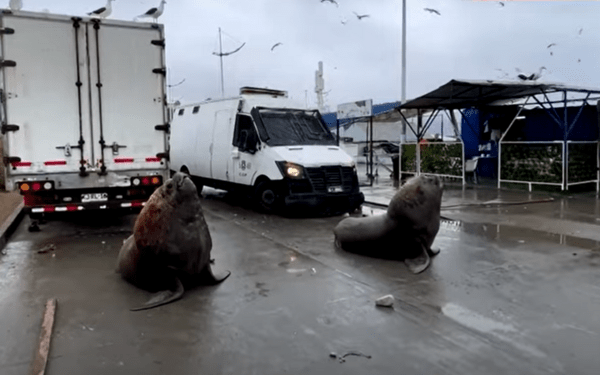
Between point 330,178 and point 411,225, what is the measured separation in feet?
14.7

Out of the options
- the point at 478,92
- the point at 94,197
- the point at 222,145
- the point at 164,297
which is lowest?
the point at 164,297

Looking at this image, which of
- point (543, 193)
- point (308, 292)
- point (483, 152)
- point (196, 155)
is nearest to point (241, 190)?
point (196, 155)

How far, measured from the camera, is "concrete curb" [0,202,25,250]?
8.88 metres

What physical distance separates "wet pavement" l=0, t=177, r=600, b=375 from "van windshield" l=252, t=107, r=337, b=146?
139 inches

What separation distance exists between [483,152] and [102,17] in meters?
15.0

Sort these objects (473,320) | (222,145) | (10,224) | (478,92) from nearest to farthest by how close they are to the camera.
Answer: (473,320)
(10,224)
(222,145)
(478,92)

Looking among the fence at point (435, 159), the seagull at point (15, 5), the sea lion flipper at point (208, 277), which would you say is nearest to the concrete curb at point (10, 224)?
the seagull at point (15, 5)

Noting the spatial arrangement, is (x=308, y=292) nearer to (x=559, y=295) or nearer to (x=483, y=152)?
(x=559, y=295)

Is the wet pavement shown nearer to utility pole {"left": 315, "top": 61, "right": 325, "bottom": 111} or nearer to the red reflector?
the red reflector

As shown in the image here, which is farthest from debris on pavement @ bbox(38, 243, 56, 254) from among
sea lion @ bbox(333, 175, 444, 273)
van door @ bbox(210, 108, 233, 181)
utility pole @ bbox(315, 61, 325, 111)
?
utility pole @ bbox(315, 61, 325, 111)

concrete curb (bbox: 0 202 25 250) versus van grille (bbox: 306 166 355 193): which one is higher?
van grille (bbox: 306 166 355 193)

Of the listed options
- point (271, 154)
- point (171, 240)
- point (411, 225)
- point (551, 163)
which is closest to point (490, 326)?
point (411, 225)

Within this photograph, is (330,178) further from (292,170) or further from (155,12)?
(155,12)

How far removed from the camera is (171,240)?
5.64 metres
